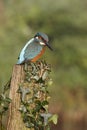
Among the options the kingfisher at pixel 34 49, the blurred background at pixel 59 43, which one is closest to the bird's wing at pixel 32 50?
the kingfisher at pixel 34 49

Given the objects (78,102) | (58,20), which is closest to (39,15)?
(58,20)

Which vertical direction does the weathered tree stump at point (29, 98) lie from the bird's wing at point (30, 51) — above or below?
below

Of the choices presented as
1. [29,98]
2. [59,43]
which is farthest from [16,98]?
[59,43]

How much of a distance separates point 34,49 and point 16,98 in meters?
0.46

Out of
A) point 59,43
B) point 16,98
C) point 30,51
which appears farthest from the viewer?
point 59,43

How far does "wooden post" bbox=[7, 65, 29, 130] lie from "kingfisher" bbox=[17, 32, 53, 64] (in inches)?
6.3

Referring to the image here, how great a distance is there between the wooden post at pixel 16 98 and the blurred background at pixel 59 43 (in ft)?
24.3

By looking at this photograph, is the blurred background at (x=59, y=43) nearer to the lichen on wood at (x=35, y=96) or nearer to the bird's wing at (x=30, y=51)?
the bird's wing at (x=30, y=51)

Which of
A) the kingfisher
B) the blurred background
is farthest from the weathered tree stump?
the blurred background

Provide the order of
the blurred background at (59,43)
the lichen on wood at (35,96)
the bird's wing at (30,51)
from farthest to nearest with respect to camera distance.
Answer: the blurred background at (59,43) → the bird's wing at (30,51) → the lichen on wood at (35,96)

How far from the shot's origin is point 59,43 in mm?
13719

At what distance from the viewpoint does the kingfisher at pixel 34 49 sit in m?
3.87

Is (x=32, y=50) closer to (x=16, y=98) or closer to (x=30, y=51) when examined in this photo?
(x=30, y=51)

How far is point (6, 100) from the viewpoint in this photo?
3.66 metres
